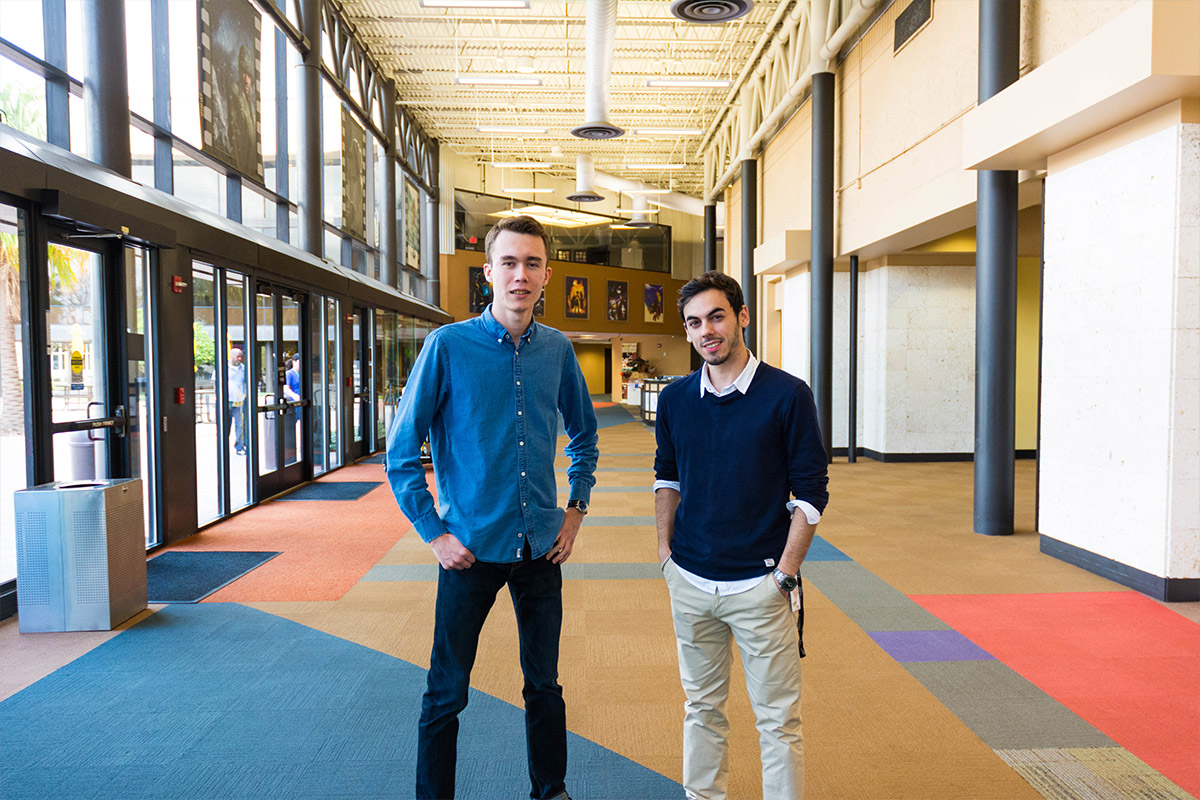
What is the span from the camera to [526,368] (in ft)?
6.93

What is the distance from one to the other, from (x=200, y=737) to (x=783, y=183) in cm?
1372

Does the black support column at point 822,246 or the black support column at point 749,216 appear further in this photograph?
the black support column at point 749,216

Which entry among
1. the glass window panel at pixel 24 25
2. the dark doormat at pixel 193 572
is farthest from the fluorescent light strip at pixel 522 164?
the dark doormat at pixel 193 572

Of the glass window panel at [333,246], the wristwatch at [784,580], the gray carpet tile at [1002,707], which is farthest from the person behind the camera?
the glass window panel at [333,246]

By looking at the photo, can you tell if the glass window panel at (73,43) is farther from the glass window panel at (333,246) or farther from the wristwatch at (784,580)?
the glass window panel at (333,246)

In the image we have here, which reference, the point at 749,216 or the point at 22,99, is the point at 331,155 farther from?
the point at 749,216

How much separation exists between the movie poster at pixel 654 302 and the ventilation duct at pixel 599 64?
62.1 ft

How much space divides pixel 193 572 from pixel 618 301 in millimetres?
25759

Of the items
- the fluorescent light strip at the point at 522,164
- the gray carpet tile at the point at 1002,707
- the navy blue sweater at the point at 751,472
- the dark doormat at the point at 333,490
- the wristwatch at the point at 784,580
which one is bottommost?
the gray carpet tile at the point at 1002,707

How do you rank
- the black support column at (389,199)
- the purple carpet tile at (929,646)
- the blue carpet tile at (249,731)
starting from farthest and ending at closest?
the black support column at (389,199) < the purple carpet tile at (929,646) < the blue carpet tile at (249,731)

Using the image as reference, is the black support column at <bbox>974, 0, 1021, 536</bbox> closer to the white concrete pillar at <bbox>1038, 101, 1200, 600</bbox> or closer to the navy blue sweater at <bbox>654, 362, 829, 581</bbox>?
the white concrete pillar at <bbox>1038, 101, 1200, 600</bbox>

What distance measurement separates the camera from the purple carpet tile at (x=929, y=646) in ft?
12.0

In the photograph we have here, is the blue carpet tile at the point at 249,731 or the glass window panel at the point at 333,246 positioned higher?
the glass window panel at the point at 333,246

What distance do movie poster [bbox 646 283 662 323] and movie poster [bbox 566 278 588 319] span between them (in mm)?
3020
